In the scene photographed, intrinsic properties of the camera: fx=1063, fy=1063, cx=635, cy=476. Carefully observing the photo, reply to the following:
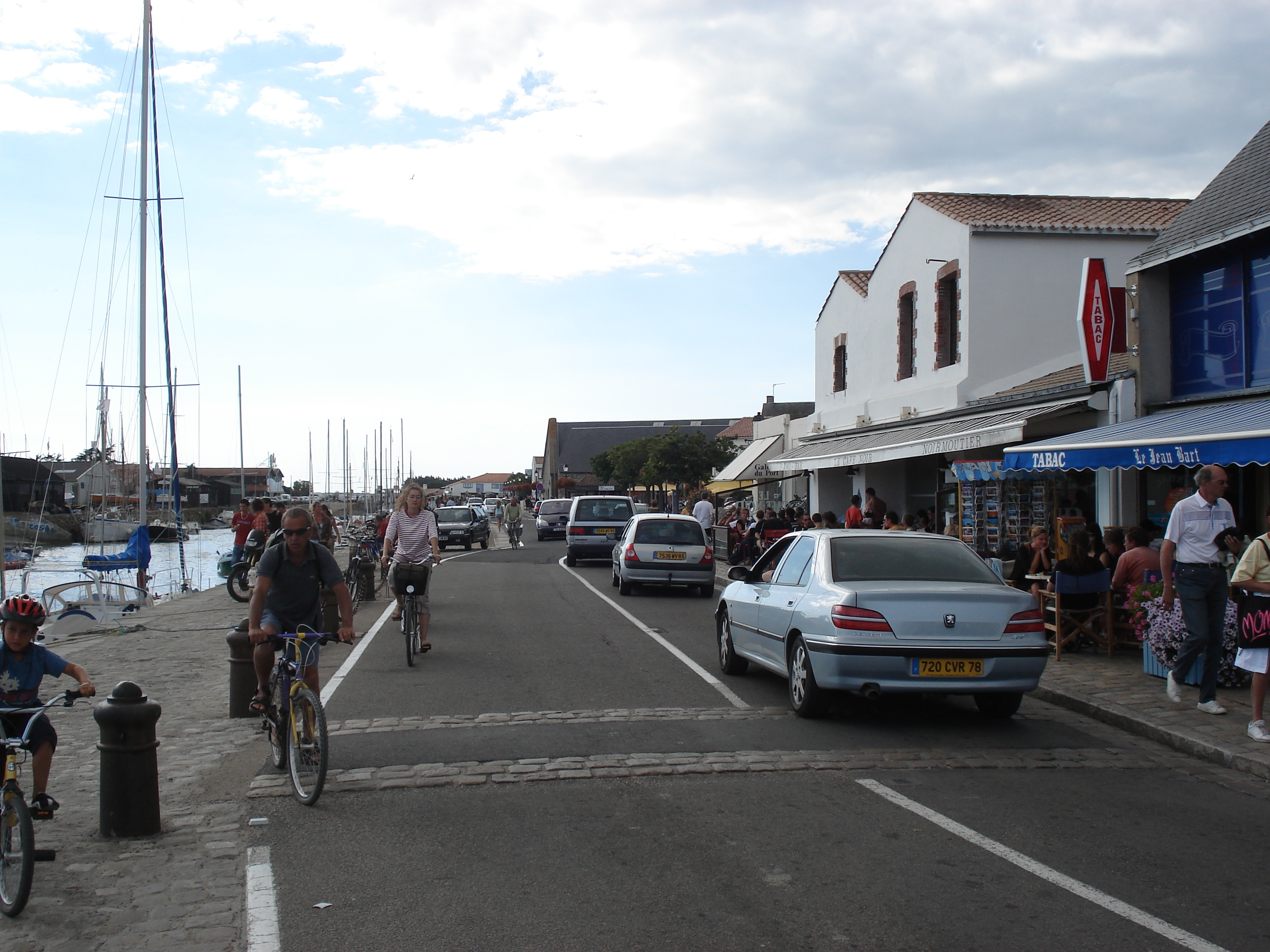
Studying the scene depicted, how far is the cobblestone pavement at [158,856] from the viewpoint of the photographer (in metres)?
4.24

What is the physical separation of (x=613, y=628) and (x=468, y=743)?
657cm

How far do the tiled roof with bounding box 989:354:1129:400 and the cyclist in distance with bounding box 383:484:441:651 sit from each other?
9417mm

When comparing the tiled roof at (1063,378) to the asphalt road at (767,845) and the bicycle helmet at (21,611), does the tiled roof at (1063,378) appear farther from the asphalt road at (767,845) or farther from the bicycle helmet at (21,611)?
the bicycle helmet at (21,611)

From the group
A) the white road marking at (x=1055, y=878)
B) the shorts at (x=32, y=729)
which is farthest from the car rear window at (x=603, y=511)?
the shorts at (x=32, y=729)

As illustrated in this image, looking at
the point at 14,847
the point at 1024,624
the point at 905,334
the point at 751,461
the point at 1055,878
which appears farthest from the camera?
the point at 751,461

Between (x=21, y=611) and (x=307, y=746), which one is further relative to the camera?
(x=307, y=746)

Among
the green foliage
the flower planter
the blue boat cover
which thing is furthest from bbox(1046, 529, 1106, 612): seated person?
the green foliage

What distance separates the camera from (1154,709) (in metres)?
8.42

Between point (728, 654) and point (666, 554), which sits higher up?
point (666, 554)

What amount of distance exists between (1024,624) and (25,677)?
20.8ft

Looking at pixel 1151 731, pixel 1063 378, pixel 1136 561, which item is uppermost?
pixel 1063 378

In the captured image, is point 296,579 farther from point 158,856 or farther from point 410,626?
point 410,626

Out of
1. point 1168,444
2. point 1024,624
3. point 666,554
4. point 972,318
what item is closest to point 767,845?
point 1024,624

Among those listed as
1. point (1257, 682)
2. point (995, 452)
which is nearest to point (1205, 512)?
point (1257, 682)
